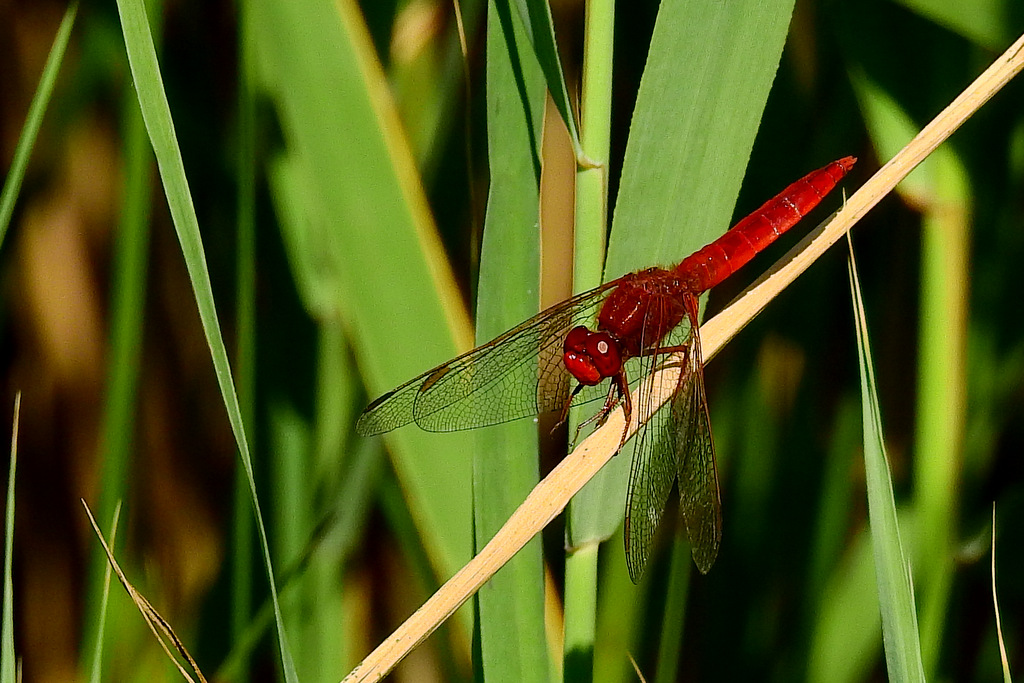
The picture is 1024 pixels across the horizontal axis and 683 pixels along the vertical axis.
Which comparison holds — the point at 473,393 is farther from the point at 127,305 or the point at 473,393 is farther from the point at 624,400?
the point at 127,305

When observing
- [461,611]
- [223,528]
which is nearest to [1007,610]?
[461,611]

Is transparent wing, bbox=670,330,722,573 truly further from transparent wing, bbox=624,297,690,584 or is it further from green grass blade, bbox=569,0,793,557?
green grass blade, bbox=569,0,793,557

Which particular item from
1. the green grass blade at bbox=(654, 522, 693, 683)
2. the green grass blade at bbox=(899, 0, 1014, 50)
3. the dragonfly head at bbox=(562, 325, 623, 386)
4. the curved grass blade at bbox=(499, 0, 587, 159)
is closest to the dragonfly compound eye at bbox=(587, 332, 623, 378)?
the dragonfly head at bbox=(562, 325, 623, 386)

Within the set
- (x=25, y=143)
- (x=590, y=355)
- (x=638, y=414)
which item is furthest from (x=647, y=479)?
(x=25, y=143)

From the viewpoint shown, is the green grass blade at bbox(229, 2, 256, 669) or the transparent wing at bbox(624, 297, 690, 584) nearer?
the transparent wing at bbox(624, 297, 690, 584)

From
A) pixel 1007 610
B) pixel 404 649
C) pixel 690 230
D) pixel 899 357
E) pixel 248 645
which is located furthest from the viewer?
pixel 899 357

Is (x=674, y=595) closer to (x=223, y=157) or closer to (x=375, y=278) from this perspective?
(x=375, y=278)

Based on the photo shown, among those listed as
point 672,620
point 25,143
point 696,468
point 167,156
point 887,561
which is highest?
point 25,143
